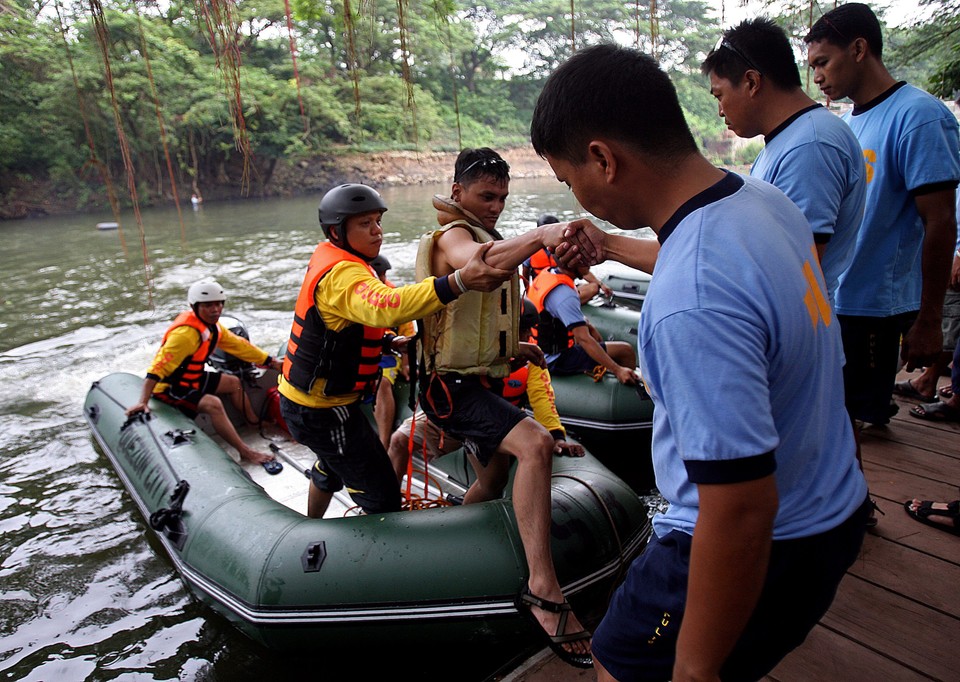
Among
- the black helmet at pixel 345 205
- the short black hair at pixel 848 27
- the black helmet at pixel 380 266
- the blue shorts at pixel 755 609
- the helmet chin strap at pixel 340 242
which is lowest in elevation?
the black helmet at pixel 380 266

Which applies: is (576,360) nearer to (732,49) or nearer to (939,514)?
(939,514)

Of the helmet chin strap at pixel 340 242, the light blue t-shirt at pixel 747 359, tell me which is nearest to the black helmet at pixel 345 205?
the helmet chin strap at pixel 340 242

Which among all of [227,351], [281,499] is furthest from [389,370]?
[227,351]

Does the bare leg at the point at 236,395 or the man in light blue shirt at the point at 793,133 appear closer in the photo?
the man in light blue shirt at the point at 793,133

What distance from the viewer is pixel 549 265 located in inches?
205

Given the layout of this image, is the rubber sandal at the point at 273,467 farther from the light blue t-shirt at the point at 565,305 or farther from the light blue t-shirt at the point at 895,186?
the light blue t-shirt at the point at 895,186

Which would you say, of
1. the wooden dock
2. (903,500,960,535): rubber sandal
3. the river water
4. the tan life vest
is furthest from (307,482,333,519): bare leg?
(903,500,960,535): rubber sandal

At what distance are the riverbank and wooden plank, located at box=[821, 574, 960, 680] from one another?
27.3 m

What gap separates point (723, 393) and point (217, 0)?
8.57ft

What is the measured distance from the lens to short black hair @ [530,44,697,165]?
3.26ft

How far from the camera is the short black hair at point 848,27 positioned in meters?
2.22

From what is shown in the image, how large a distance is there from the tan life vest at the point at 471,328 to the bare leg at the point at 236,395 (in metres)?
3.54

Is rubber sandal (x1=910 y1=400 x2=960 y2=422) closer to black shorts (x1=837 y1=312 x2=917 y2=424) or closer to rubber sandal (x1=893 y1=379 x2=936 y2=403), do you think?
rubber sandal (x1=893 y1=379 x2=936 y2=403)

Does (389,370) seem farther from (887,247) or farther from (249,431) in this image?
(887,247)
